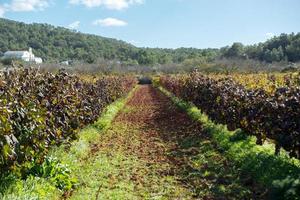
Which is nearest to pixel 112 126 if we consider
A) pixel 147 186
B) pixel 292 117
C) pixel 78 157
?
pixel 78 157

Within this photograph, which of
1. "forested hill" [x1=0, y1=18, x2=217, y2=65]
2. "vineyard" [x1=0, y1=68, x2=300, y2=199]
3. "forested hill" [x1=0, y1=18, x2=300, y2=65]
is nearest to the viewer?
"vineyard" [x1=0, y1=68, x2=300, y2=199]

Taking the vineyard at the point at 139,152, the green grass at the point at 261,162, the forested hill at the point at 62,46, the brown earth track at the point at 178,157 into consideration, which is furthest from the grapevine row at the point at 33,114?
the forested hill at the point at 62,46

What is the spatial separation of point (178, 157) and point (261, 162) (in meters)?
2.94

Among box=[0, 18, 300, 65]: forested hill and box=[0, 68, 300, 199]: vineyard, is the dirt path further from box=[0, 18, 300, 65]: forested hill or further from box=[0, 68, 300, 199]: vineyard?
box=[0, 18, 300, 65]: forested hill

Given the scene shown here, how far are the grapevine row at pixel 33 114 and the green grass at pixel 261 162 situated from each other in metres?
3.86

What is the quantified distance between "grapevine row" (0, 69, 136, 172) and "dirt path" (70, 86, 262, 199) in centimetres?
152

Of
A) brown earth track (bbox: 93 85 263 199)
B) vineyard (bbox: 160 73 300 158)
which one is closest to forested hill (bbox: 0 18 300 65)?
brown earth track (bbox: 93 85 263 199)

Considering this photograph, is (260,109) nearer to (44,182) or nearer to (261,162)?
(261,162)

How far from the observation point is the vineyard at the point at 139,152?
7.19 metres

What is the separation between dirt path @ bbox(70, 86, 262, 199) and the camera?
8.74 meters

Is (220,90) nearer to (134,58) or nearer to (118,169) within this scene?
(118,169)

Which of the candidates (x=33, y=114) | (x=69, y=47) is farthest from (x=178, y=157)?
(x=69, y=47)

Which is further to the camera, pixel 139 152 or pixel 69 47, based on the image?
pixel 69 47

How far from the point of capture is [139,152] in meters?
13.1
